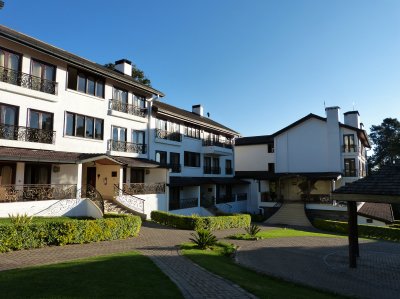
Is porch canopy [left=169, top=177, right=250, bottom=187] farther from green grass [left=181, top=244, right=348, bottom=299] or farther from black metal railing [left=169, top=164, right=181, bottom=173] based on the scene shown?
green grass [left=181, top=244, right=348, bottom=299]

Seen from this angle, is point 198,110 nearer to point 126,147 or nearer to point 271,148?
point 271,148

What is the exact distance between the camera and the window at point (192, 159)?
35.6m

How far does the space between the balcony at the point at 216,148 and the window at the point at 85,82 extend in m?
15.7

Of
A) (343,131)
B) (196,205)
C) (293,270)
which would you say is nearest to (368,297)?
(293,270)

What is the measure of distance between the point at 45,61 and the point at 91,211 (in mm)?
10206

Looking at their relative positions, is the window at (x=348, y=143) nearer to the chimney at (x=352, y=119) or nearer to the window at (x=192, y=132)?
the chimney at (x=352, y=119)

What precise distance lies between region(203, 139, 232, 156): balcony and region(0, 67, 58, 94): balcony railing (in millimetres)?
19807

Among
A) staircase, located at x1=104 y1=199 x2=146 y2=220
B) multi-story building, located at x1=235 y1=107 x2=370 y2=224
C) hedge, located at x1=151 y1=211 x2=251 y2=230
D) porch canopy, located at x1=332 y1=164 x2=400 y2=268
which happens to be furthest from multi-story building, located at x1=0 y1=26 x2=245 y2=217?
porch canopy, located at x1=332 y1=164 x2=400 y2=268

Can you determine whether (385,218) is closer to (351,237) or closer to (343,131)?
(343,131)

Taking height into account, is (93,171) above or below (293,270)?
above

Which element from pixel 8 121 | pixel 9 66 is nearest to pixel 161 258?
pixel 8 121

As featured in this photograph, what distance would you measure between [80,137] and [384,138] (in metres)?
63.1

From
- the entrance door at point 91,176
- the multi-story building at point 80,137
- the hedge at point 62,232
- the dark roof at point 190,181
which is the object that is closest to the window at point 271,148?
the dark roof at point 190,181

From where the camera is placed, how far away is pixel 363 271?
12930mm
